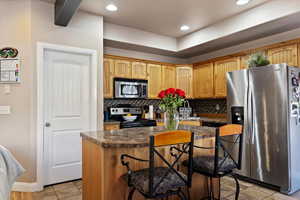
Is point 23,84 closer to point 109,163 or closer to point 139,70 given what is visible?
point 109,163

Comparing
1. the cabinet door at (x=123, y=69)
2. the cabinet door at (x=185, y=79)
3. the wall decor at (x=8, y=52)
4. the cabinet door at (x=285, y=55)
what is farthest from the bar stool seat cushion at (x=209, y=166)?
the cabinet door at (x=185, y=79)

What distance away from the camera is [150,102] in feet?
16.1

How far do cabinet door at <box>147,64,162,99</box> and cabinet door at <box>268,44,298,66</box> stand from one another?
89.3 inches

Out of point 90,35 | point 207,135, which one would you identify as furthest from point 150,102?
point 207,135

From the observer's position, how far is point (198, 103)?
527 centimetres

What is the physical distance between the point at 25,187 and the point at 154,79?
123 inches

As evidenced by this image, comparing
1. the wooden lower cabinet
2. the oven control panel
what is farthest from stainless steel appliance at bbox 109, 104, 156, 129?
the wooden lower cabinet

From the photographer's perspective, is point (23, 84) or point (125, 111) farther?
point (125, 111)

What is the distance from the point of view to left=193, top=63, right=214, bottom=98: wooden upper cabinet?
4508mm

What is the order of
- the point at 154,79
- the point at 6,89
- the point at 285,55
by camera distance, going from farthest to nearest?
the point at 154,79 → the point at 285,55 → the point at 6,89

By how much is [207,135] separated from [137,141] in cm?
79

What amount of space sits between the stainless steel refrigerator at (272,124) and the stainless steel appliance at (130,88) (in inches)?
79.2

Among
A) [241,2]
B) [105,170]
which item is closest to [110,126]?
[105,170]

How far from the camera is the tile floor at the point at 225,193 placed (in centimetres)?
265
